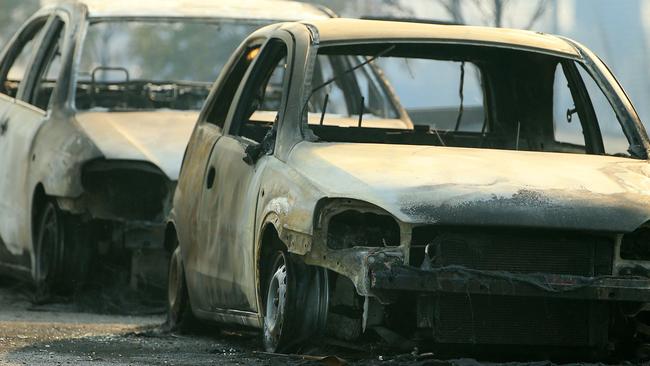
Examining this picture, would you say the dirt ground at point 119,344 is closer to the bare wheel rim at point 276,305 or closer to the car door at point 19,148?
the bare wheel rim at point 276,305

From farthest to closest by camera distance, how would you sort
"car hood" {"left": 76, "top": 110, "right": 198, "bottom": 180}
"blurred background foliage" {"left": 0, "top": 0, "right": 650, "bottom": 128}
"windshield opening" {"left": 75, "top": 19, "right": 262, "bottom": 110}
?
"blurred background foliage" {"left": 0, "top": 0, "right": 650, "bottom": 128}, "windshield opening" {"left": 75, "top": 19, "right": 262, "bottom": 110}, "car hood" {"left": 76, "top": 110, "right": 198, "bottom": 180}

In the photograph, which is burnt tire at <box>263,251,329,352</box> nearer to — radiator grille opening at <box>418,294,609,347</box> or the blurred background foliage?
radiator grille opening at <box>418,294,609,347</box>

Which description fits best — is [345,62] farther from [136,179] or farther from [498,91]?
[498,91]

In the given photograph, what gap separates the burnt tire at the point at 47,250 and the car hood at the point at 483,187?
383 cm

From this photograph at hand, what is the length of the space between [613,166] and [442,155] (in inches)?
28.3

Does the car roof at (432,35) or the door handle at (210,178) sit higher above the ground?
the car roof at (432,35)

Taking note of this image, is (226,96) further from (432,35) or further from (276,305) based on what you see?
(276,305)

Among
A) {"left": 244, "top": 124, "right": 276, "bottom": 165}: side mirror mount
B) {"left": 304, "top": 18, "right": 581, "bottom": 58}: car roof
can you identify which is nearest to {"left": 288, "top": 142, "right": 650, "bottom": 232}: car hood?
{"left": 244, "top": 124, "right": 276, "bottom": 165}: side mirror mount

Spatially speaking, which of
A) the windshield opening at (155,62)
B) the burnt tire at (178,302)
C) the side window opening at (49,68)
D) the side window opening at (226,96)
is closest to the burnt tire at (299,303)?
the burnt tire at (178,302)

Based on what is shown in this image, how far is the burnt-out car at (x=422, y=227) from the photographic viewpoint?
670 cm

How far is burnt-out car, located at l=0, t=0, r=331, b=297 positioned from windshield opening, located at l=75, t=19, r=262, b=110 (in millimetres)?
15

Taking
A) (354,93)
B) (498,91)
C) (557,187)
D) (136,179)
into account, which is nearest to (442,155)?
(557,187)

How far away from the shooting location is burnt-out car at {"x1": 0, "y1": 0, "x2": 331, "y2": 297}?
10.9 metres

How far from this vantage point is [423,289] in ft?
21.6
